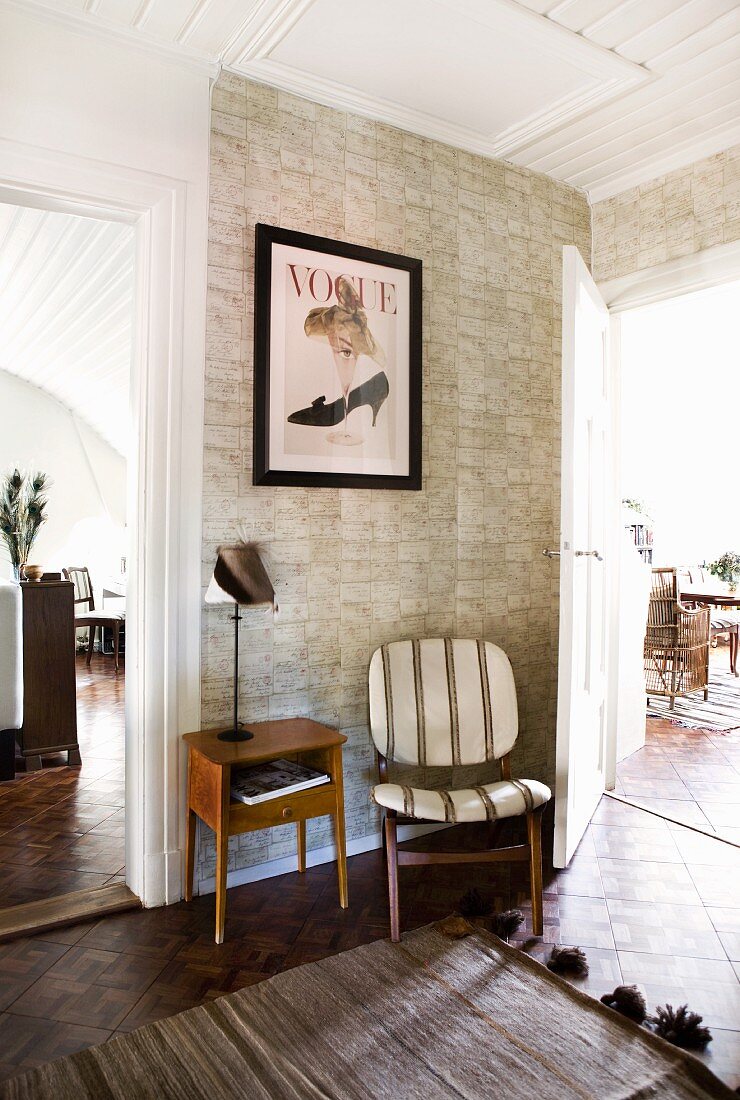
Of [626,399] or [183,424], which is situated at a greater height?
[626,399]

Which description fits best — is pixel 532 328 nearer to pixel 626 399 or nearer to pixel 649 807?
pixel 649 807

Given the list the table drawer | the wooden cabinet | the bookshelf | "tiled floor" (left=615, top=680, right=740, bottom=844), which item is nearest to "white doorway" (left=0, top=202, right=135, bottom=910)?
the wooden cabinet

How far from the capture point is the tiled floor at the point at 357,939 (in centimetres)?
211

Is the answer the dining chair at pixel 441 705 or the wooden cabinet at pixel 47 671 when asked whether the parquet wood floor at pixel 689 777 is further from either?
the wooden cabinet at pixel 47 671

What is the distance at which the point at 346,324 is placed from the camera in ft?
10.2

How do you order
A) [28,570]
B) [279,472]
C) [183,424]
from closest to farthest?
[183,424] → [279,472] → [28,570]

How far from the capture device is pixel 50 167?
2.48m

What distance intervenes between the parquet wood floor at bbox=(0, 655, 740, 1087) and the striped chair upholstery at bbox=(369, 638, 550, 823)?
474mm

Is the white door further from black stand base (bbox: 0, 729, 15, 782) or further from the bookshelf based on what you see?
the bookshelf

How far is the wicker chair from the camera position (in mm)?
5758

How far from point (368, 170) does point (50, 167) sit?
4.19 ft

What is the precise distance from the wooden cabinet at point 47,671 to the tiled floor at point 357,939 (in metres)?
1.89

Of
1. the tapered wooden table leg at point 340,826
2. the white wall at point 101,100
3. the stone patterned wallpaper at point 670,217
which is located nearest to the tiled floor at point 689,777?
the tapered wooden table leg at point 340,826

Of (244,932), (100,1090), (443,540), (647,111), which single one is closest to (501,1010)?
(244,932)
